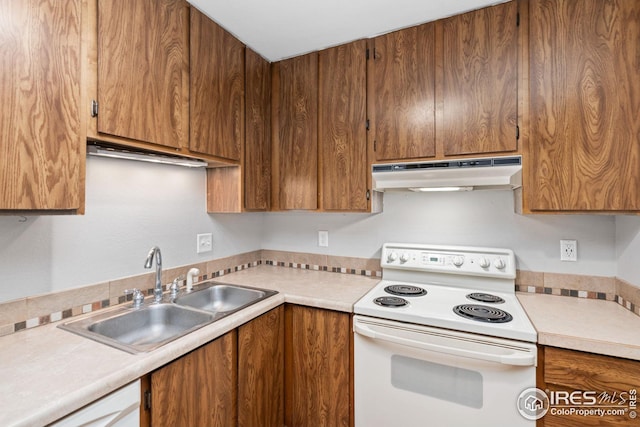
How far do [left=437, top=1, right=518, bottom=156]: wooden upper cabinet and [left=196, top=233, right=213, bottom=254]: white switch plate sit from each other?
1.62 meters

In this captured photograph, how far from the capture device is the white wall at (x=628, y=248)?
1381mm

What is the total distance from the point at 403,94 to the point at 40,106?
166cm

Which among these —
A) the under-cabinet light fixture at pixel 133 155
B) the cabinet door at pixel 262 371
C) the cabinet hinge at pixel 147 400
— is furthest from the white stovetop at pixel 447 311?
the under-cabinet light fixture at pixel 133 155

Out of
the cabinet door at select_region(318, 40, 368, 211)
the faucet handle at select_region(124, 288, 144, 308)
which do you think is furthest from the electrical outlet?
the faucet handle at select_region(124, 288, 144, 308)

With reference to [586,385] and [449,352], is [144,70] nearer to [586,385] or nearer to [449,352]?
[449,352]

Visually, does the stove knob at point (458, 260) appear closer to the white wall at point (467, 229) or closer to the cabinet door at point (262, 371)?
the white wall at point (467, 229)

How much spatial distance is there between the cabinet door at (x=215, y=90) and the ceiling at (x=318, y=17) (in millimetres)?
100

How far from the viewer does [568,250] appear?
165 cm

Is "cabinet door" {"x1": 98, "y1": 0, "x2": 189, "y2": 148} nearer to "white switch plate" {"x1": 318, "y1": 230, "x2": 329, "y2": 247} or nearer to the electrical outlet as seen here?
"white switch plate" {"x1": 318, "y1": 230, "x2": 329, "y2": 247}

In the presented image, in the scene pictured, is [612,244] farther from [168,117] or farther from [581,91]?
[168,117]

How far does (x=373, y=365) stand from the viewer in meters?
1.49

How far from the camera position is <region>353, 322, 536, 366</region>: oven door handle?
1181 millimetres

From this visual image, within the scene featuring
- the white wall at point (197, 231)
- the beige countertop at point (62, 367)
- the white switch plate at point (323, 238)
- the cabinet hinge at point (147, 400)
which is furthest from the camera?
the white switch plate at point (323, 238)

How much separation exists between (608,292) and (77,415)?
2.37 meters
